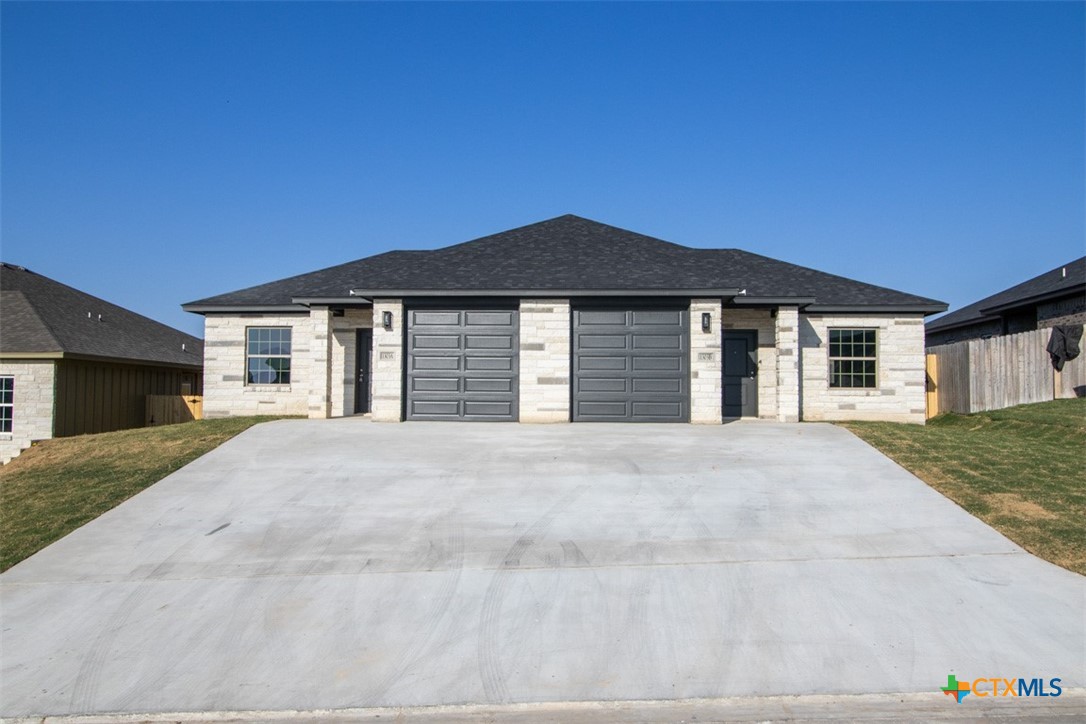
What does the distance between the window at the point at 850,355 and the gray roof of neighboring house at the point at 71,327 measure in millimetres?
21028

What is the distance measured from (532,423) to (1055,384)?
46.6 ft

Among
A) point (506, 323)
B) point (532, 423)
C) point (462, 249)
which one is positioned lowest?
point (532, 423)

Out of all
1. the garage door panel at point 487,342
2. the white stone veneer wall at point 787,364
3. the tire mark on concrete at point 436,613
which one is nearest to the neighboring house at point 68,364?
the garage door panel at point 487,342

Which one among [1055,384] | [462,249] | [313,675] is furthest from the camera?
[462,249]

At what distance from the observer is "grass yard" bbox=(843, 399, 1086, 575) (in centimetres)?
748

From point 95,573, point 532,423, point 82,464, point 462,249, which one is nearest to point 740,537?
point 95,573

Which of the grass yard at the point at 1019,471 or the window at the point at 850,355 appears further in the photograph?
the window at the point at 850,355

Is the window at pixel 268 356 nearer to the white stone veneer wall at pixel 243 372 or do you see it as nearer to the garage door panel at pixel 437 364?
the white stone veneer wall at pixel 243 372

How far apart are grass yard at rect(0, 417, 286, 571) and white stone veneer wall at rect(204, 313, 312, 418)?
376 cm

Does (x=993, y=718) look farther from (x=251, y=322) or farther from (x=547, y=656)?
(x=251, y=322)

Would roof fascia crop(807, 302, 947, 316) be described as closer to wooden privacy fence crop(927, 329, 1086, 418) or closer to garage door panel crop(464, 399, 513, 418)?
wooden privacy fence crop(927, 329, 1086, 418)

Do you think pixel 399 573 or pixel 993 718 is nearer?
pixel 993 718

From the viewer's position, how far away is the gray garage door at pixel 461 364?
15.3 meters

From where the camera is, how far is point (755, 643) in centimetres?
509
